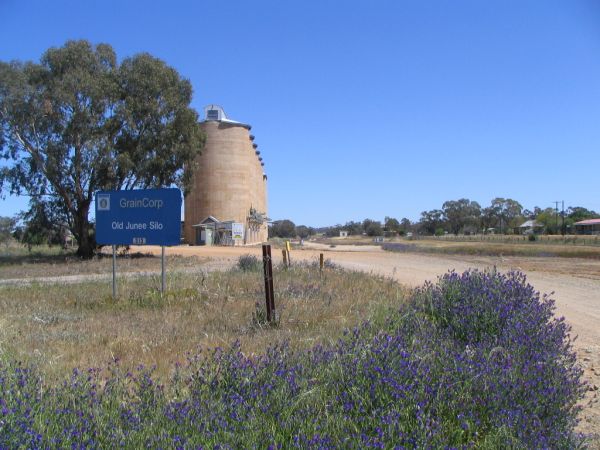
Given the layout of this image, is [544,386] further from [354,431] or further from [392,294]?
[392,294]

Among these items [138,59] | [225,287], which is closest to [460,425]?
[225,287]

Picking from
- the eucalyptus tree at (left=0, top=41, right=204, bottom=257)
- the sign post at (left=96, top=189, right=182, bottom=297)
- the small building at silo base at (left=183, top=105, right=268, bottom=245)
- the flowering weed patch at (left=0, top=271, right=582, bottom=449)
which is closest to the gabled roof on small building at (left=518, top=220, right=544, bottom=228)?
the small building at silo base at (left=183, top=105, right=268, bottom=245)

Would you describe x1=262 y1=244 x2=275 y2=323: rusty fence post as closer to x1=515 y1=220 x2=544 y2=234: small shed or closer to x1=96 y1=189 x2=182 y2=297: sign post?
x1=96 y1=189 x2=182 y2=297: sign post

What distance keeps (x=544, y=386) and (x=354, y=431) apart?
166 cm

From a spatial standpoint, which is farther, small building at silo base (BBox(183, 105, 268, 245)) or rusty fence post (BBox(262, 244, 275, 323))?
small building at silo base (BBox(183, 105, 268, 245))

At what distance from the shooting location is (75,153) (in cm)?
2634

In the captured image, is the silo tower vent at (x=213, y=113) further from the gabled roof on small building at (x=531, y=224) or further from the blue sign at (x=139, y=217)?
the gabled roof on small building at (x=531, y=224)

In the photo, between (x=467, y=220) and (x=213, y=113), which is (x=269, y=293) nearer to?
(x=213, y=113)

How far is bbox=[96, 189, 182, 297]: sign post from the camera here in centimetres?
1053

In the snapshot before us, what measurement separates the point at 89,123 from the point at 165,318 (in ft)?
66.5

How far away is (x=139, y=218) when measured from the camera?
1075 centimetres

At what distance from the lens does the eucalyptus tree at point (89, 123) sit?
25219mm

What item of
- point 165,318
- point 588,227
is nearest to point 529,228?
point 588,227

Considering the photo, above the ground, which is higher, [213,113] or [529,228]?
[213,113]
